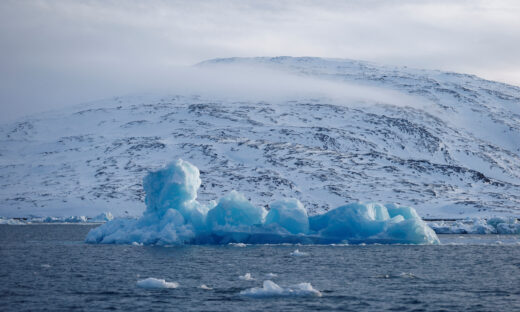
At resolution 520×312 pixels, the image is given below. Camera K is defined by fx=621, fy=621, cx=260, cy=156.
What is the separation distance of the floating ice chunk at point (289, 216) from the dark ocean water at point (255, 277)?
2.48 metres

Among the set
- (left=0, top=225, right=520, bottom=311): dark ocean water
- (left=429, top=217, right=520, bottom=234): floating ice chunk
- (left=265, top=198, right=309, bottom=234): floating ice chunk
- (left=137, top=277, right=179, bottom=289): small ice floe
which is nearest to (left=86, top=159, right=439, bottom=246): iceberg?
(left=265, top=198, right=309, bottom=234): floating ice chunk

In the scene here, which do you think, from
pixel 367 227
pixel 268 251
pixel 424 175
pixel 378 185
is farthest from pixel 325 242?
pixel 424 175

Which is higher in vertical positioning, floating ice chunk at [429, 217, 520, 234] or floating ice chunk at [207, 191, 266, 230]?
floating ice chunk at [207, 191, 266, 230]

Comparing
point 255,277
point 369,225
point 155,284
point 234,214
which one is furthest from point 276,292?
point 369,225

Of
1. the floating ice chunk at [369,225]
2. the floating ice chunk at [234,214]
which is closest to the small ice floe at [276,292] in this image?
the floating ice chunk at [234,214]

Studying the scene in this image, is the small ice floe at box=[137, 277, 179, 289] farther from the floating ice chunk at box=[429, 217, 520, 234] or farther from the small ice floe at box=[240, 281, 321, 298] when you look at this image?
the floating ice chunk at box=[429, 217, 520, 234]

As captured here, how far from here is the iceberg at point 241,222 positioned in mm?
66000

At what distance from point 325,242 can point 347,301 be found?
3709 centimetres

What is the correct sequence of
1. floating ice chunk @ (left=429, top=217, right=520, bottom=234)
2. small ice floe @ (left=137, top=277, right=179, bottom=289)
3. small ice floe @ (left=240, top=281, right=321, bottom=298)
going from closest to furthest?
1. small ice floe @ (left=240, top=281, right=321, bottom=298)
2. small ice floe @ (left=137, top=277, right=179, bottom=289)
3. floating ice chunk @ (left=429, top=217, right=520, bottom=234)

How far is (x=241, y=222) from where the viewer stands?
219 feet

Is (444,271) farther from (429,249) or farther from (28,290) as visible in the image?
(28,290)

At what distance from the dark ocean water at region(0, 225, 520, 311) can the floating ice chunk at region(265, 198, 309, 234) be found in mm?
2478

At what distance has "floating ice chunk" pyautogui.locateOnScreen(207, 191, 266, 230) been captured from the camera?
65500 mm

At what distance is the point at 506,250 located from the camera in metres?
67.4
